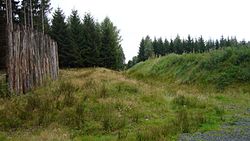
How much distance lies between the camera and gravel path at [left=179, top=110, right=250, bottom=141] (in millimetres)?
10492

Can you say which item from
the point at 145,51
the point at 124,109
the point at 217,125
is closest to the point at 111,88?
the point at 124,109

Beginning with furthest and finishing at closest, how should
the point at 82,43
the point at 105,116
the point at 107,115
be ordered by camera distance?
the point at 82,43, the point at 107,115, the point at 105,116

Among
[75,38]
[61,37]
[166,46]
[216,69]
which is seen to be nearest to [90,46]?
[75,38]

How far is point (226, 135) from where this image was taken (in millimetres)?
10984

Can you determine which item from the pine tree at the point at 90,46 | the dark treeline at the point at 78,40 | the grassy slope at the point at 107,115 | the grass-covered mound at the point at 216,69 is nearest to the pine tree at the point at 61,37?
the dark treeline at the point at 78,40

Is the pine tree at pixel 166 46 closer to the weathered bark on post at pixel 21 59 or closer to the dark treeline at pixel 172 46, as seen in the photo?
the dark treeline at pixel 172 46

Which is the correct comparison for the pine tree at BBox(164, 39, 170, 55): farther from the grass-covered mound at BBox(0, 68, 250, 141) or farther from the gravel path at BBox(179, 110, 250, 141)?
the gravel path at BBox(179, 110, 250, 141)

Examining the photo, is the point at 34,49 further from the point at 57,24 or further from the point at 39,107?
the point at 57,24

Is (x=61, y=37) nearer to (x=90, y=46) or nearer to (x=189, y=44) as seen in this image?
(x=90, y=46)

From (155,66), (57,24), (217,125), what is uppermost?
(57,24)

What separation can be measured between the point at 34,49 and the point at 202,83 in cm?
1180

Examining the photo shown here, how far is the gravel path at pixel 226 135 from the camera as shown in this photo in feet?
34.4

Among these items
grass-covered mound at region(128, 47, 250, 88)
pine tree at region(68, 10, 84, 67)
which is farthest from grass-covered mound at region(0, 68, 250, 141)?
pine tree at region(68, 10, 84, 67)

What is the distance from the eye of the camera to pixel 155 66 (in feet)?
146
